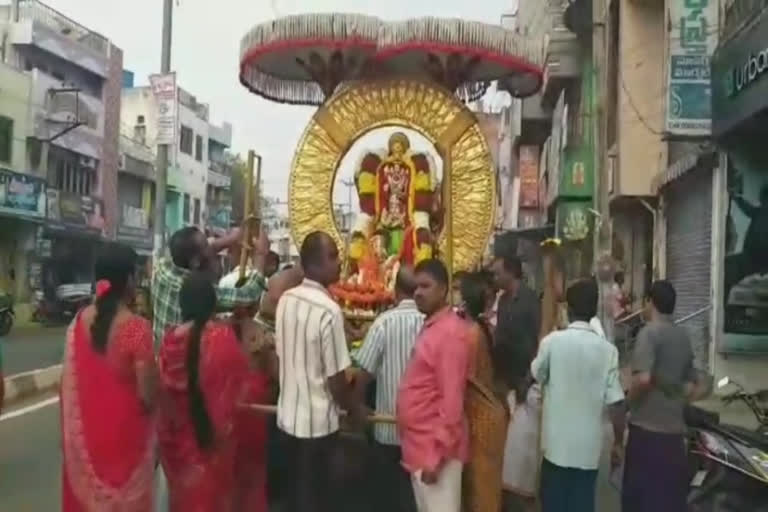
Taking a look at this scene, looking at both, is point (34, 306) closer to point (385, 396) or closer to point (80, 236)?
point (80, 236)

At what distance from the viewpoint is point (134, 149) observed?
48.0 meters

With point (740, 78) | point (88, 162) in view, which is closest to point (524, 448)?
point (740, 78)

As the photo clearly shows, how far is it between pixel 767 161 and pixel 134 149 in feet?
124

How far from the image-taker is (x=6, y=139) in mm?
34531

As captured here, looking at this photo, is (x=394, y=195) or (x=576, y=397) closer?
(x=576, y=397)

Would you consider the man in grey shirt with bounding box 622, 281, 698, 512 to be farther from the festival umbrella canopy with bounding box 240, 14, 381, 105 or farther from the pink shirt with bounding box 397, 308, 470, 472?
the festival umbrella canopy with bounding box 240, 14, 381, 105

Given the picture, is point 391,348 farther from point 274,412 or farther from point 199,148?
point 199,148

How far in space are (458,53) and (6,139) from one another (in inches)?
1085

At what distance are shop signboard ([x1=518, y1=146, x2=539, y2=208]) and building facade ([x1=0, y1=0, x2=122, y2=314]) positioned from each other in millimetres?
15259

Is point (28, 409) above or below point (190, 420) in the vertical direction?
below

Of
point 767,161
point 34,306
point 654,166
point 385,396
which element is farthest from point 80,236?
point 385,396

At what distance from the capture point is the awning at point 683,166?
48.2ft

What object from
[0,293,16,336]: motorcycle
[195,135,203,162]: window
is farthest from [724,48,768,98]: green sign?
[195,135,203,162]: window

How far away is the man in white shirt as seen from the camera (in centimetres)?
568
